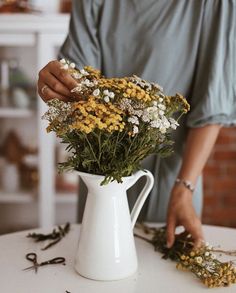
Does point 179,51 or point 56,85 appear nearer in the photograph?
point 56,85

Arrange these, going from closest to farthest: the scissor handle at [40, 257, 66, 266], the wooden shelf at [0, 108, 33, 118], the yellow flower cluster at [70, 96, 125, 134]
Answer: the yellow flower cluster at [70, 96, 125, 134], the scissor handle at [40, 257, 66, 266], the wooden shelf at [0, 108, 33, 118]

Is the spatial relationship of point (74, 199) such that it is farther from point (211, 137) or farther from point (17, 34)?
point (211, 137)

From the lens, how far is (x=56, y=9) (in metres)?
2.80

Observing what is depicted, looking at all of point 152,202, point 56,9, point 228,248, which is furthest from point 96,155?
point 56,9

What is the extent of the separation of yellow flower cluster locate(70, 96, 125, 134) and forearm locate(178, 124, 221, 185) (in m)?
0.46

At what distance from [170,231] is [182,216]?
0.19ft

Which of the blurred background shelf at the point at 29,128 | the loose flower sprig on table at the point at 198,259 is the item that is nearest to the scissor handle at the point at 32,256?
the loose flower sprig on table at the point at 198,259

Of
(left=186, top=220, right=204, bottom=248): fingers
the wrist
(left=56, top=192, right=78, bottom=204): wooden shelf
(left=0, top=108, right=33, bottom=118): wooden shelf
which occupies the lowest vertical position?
(left=56, top=192, right=78, bottom=204): wooden shelf

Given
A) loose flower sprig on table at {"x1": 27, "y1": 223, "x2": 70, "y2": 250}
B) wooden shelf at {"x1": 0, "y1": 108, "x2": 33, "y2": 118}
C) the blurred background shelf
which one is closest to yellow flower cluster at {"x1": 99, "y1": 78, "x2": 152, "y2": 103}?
loose flower sprig on table at {"x1": 27, "y1": 223, "x2": 70, "y2": 250}

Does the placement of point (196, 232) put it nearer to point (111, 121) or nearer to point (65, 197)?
point (111, 121)

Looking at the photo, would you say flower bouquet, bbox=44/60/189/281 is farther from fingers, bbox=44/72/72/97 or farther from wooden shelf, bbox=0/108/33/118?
wooden shelf, bbox=0/108/33/118

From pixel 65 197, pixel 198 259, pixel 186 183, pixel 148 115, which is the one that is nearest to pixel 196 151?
pixel 186 183

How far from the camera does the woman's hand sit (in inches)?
48.3

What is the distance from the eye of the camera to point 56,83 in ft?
3.55
